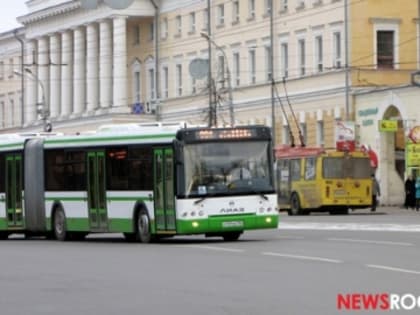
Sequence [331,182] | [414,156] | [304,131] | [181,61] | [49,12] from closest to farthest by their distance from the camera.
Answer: [331,182], [414,156], [304,131], [181,61], [49,12]

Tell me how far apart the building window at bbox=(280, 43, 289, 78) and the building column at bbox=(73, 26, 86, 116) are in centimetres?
2909

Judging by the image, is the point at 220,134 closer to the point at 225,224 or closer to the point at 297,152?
the point at 225,224

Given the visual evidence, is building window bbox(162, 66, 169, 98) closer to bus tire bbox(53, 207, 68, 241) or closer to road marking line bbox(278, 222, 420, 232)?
road marking line bbox(278, 222, 420, 232)

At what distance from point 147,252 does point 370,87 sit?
47274 mm

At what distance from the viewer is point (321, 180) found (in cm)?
6500

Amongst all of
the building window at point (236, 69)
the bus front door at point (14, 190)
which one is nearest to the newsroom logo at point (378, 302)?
the bus front door at point (14, 190)

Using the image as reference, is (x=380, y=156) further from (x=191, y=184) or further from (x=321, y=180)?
(x=191, y=184)

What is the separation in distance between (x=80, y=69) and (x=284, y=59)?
29797 millimetres

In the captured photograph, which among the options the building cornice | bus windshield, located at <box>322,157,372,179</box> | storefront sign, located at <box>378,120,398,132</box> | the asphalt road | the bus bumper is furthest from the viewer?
the building cornice

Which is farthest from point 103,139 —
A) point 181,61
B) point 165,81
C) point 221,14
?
point 165,81

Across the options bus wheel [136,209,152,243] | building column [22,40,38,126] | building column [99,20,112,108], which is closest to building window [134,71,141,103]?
building column [99,20,112,108]

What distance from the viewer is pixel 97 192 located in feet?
123

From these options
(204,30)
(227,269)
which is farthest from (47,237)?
(204,30)

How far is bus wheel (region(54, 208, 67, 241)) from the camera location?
3928 cm
